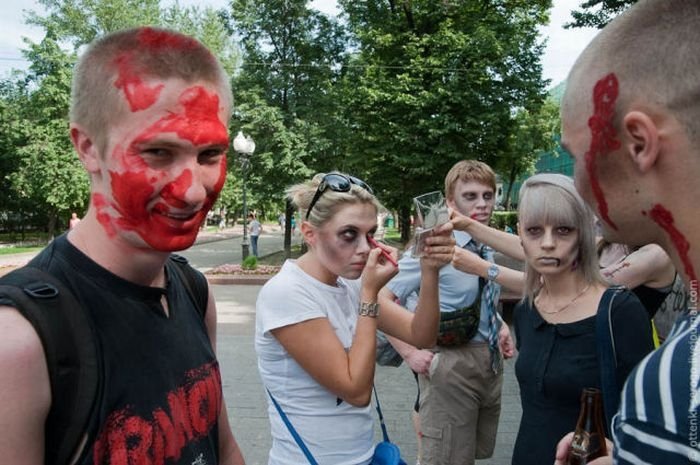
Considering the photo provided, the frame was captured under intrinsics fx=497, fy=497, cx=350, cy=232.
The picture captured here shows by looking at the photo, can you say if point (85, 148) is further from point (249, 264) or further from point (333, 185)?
point (249, 264)

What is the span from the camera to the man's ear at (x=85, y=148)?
51.3 inches

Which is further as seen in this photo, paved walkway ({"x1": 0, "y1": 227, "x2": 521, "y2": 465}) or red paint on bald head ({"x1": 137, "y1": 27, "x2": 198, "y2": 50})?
paved walkway ({"x1": 0, "y1": 227, "x2": 521, "y2": 465})

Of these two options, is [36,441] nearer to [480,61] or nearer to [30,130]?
[480,61]

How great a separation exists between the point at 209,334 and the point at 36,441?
75cm

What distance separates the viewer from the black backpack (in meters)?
1.07

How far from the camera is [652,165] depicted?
1053mm

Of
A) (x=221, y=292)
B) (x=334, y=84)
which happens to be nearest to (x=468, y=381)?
(x=221, y=292)

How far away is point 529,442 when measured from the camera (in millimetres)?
2346

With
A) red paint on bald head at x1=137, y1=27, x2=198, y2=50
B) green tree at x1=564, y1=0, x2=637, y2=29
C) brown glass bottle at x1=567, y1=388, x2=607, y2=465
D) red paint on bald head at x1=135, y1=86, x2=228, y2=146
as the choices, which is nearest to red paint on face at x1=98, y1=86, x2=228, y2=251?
red paint on bald head at x1=135, y1=86, x2=228, y2=146

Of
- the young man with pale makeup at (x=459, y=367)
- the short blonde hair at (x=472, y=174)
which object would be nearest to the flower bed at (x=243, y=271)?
the short blonde hair at (x=472, y=174)

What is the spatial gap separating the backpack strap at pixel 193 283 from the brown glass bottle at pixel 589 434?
1.41 meters

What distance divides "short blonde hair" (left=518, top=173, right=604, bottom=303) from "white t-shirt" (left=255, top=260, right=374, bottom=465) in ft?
3.93

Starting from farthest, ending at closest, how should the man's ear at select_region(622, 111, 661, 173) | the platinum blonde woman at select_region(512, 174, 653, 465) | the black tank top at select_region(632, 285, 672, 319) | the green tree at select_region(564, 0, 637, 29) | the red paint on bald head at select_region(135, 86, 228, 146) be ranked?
1. the green tree at select_region(564, 0, 637, 29)
2. the black tank top at select_region(632, 285, 672, 319)
3. the platinum blonde woman at select_region(512, 174, 653, 465)
4. the red paint on bald head at select_region(135, 86, 228, 146)
5. the man's ear at select_region(622, 111, 661, 173)

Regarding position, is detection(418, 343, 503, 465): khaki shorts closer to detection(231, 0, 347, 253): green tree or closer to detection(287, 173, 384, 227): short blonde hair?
detection(287, 173, 384, 227): short blonde hair
